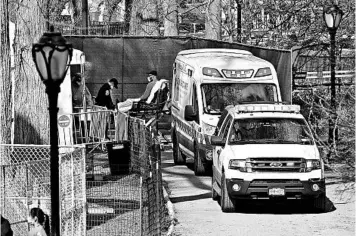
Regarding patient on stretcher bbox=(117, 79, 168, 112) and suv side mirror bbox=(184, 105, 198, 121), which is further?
patient on stretcher bbox=(117, 79, 168, 112)

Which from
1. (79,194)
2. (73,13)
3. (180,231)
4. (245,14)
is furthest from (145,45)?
(73,13)

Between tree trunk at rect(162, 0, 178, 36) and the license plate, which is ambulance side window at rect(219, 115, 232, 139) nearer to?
the license plate

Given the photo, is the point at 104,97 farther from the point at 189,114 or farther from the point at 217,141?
the point at 217,141

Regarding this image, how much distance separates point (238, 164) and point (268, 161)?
20.1 inches

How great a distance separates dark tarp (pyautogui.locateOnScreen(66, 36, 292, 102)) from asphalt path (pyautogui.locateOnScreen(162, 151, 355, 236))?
987 cm

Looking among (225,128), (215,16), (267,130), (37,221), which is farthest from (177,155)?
(215,16)

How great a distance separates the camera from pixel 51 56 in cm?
953

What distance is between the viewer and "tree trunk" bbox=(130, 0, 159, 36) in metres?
38.5

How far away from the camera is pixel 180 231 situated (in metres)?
13.7

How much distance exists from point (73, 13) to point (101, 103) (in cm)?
2799

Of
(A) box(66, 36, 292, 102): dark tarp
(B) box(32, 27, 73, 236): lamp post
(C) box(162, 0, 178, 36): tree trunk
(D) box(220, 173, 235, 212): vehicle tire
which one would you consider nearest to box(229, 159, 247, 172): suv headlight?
(D) box(220, 173, 235, 212): vehicle tire

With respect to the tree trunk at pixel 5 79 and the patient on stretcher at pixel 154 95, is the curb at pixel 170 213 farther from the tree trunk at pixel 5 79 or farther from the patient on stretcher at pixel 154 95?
the patient on stretcher at pixel 154 95

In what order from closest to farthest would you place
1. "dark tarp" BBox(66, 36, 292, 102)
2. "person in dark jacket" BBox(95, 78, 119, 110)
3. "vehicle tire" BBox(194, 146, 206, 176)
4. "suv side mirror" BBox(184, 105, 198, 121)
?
"suv side mirror" BBox(184, 105, 198, 121)
"vehicle tire" BBox(194, 146, 206, 176)
"person in dark jacket" BBox(95, 78, 119, 110)
"dark tarp" BBox(66, 36, 292, 102)

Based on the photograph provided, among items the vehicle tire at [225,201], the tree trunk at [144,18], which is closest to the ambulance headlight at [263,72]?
the vehicle tire at [225,201]
